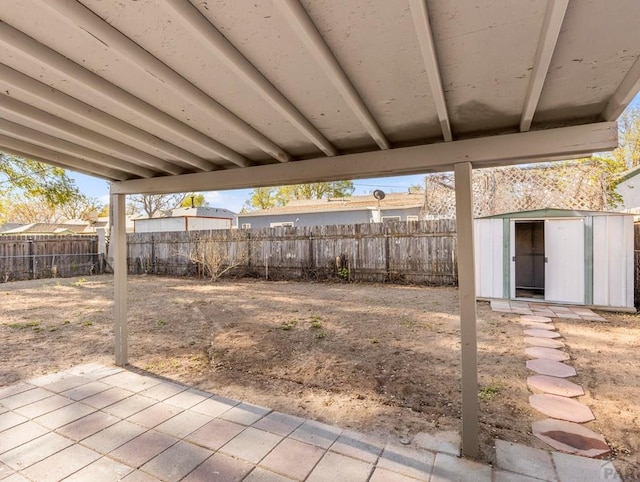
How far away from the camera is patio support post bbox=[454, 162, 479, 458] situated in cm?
206

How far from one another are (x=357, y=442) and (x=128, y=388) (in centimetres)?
200

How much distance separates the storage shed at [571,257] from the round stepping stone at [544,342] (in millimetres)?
2411

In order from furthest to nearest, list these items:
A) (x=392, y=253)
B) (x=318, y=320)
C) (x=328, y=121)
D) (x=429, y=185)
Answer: (x=429, y=185), (x=392, y=253), (x=318, y=320), (x=328, y=121)

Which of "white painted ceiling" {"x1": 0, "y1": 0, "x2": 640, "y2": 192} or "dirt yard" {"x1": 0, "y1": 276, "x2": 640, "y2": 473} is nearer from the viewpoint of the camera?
"white painted ceiling" {"x1": 0, "y1": 0, "x2": 640, "y2": 192}

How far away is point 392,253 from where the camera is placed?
30.3 feet

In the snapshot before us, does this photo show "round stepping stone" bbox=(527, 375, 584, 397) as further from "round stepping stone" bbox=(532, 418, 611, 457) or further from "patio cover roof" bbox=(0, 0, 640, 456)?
"patio cover roof" bbox=(0, 0, 640, 456)

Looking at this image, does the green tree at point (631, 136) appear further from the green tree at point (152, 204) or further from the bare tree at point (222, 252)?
the green tree at point (152, 204)

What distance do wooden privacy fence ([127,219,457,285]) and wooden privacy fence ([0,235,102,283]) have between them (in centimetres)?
254

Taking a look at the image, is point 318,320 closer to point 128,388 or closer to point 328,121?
point 128,388

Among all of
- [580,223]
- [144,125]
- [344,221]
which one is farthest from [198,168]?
[344,221]

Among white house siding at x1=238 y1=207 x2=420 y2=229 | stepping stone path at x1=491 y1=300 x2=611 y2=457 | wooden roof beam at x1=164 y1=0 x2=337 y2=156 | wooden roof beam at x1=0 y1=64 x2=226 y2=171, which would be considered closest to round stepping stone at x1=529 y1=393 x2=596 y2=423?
stepping stone path at x1=491 y1=300 x2=611 y2=457

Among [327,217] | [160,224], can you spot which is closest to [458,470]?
[327,217]

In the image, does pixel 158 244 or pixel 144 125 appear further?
pixel 158 244

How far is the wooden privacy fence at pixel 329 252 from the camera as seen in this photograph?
28.7ft
